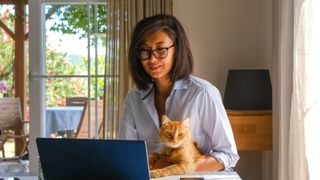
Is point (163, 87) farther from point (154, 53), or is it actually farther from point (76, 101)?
point (76, 101)

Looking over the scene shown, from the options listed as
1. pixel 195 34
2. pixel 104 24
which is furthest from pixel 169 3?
pixel 104 24

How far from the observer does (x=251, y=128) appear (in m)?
3.15

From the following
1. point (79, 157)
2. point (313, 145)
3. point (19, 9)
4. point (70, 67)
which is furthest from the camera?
point (19, 9)

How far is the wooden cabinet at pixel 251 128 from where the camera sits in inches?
123

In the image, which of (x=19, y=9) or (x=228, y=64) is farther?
(x=19, y=9)

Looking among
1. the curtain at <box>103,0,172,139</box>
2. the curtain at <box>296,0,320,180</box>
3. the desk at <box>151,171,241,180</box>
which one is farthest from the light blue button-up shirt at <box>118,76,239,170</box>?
the curtain at <box>103,0,172,139</box>

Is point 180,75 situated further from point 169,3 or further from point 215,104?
point 169,3

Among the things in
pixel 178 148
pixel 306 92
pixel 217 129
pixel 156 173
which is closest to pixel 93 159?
pixel 156 173

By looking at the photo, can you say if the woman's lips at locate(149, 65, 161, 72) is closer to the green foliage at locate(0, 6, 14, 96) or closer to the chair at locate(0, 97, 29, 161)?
the chair at locate(0, 97, 29, 161)

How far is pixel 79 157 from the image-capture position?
1.28 metres

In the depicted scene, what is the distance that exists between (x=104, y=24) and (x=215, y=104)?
207 cm

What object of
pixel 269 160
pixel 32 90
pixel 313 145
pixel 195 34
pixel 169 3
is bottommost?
pixel 269 160

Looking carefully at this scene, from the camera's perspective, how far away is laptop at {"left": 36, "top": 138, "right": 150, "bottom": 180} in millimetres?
1246

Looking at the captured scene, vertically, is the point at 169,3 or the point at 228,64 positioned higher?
the point at 169,3
